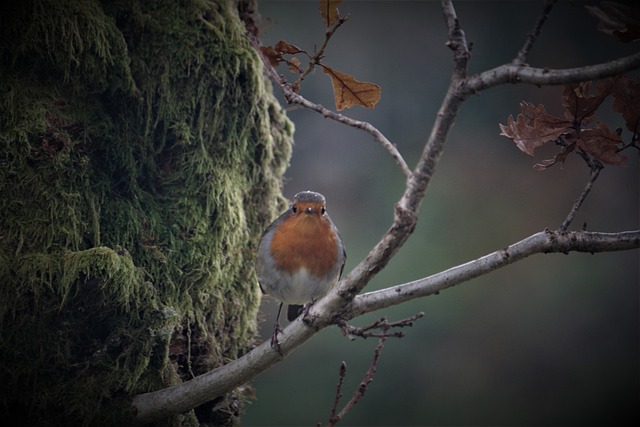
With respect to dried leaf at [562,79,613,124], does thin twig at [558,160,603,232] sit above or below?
below

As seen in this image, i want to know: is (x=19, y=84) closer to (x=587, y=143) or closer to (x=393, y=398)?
(x=587, y=143)

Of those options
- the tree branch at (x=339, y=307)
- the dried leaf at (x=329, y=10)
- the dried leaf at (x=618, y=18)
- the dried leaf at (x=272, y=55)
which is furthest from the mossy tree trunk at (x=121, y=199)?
the dried leaf at (x=618, y=18)

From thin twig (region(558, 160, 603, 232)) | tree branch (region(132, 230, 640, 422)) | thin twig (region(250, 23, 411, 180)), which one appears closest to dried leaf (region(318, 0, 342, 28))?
thin twig (region(250, 23, 411, 180))

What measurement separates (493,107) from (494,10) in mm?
1641

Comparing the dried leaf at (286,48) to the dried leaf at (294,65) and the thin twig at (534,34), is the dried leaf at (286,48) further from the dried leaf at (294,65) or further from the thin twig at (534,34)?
the thin twig at (534,34)

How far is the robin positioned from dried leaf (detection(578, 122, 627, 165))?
1.37m

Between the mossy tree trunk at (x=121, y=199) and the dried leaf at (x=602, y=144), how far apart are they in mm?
1607

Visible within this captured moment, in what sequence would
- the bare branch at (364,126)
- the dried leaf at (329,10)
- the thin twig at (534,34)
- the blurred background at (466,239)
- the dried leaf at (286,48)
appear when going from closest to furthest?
1. the thin twig at (534,34)
2. the bare branch at (364,126)
3. the dried leaf at (329,10)
4. the dried leaf at (286,48)
5. the blurred background at (466,239)

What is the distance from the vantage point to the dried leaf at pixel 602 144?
7.16 feet

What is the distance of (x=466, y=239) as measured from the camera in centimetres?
787

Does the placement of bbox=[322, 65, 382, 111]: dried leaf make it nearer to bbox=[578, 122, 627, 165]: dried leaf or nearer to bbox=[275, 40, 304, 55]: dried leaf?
bbox=[275, 40, 304, 55]: dried leaf

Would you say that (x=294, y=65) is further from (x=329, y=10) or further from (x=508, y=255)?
(x=508, y=255)

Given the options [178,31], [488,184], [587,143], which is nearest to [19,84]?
[178,31]

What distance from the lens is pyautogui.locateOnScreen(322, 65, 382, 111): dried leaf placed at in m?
2.26
